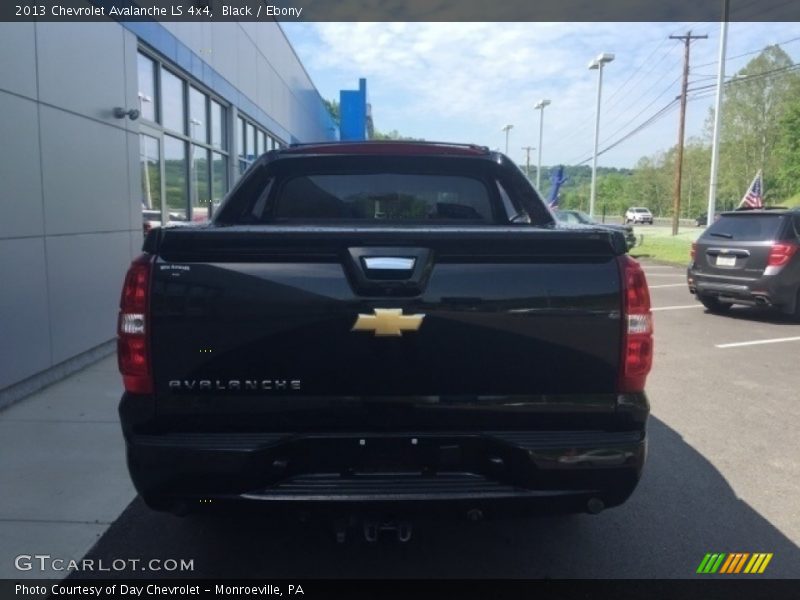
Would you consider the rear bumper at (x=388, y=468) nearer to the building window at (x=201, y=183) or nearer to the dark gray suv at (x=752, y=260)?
the dark gray suv at (x=752, y=260)

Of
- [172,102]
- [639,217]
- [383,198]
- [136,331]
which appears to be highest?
[172,102]

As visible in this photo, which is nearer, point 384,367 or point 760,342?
point 384,367

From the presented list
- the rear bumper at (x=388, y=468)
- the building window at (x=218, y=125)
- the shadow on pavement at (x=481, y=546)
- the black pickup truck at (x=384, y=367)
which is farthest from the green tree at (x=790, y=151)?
the rear bumper at (x=388, y=468)

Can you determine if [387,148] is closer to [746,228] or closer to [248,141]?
[746,228]

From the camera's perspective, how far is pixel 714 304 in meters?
11.2

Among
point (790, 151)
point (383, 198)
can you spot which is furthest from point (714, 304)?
point (790, 151)

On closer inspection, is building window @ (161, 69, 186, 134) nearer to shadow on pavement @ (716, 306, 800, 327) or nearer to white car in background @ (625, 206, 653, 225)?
shadow on pavement @ (716, 306, 800, 327)

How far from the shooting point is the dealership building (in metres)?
5.52

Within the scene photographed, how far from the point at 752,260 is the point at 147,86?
9117 millimetres

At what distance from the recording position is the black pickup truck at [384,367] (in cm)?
242

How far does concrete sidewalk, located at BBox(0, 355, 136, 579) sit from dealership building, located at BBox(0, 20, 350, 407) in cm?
47

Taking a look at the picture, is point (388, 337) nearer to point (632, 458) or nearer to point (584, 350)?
point (584, 350)

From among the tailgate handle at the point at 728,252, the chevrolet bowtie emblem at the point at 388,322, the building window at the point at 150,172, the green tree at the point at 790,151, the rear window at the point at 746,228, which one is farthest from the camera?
the green tree at the point at 790,151

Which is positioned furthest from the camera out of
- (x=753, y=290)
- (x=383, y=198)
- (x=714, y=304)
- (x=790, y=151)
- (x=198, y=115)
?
(x=790, y=151)
